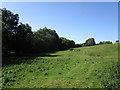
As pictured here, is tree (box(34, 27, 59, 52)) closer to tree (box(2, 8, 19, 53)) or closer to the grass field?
tree (box(2, 8, 19, 53))

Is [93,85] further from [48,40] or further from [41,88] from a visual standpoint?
[48,40]

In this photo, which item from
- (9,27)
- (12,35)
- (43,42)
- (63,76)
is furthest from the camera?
(43,42)

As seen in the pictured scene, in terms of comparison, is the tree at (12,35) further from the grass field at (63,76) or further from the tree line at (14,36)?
the grass field at (63,76)

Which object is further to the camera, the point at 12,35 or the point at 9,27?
the point at 12,35

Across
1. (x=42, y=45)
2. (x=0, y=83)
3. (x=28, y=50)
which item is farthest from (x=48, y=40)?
(x=0, y=83)

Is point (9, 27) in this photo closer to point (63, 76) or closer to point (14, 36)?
point (14, 36)

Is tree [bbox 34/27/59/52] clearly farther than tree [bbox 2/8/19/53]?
Yes

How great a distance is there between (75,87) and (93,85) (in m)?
1.51

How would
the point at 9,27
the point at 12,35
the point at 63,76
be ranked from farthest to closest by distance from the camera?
the point at 12,35
the point at 9,27
the point at 63,76

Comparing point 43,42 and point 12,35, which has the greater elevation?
point 12,35

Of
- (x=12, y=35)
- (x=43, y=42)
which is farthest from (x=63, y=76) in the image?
(x=43, y=42)

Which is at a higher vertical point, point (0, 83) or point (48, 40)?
point (48, 40)

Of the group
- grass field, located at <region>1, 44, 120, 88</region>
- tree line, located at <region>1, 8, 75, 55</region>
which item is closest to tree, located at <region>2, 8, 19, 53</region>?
tree line, located at <region>1, 8, 75, 55</region>

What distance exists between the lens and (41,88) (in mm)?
8719
